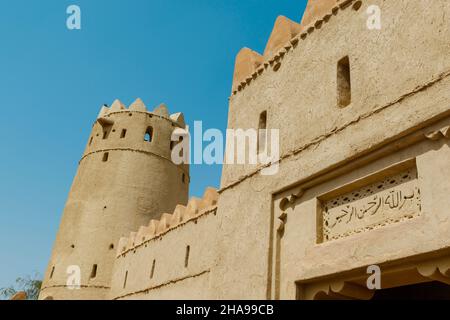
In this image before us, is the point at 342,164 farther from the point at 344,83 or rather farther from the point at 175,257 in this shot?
the point at 175,257

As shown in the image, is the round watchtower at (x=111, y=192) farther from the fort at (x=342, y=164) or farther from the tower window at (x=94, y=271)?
the fort at (x=342, y=164)

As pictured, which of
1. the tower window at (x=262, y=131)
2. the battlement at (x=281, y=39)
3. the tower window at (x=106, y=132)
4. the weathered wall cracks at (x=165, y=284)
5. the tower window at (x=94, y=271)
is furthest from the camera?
the tower window at (x=106, y=132)

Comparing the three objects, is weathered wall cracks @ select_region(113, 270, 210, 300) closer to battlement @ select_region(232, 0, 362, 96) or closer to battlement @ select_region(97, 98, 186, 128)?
battlement @ select_region(232, 0, 362, 96)

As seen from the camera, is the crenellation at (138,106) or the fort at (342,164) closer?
the fort at (342,164)

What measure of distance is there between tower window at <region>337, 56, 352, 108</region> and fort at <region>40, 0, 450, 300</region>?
1 centimetres

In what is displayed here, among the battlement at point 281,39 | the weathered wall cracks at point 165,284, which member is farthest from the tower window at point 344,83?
the weathered wall cracks at point 165,284

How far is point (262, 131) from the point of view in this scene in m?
5.46

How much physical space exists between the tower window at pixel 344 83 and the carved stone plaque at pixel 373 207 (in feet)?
3.22

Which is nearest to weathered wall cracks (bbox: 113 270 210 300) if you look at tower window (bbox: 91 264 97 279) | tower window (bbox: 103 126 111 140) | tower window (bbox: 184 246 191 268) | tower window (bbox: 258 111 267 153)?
tower window (bbox: 184 246 191 268)

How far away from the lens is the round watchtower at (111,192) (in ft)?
44.0
